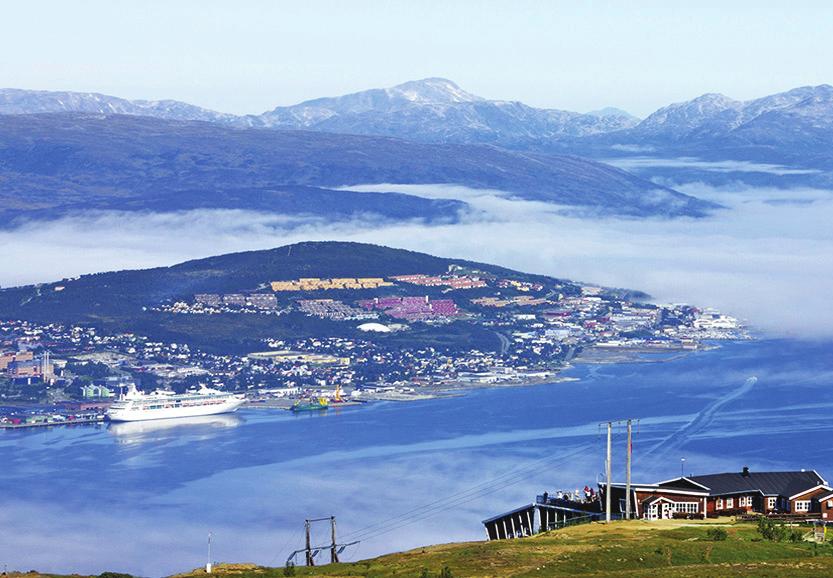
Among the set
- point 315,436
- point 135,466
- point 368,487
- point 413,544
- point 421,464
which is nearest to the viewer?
point 413,544

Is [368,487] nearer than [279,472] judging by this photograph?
Yes

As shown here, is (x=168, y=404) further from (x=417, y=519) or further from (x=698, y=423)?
(x=417, y=519)

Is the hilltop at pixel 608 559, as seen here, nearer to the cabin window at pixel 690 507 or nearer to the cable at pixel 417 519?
the cabin window at pixel 690 507

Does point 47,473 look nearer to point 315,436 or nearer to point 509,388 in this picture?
point 315,436

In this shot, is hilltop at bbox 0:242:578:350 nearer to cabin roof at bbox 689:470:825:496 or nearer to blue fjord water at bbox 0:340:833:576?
blue fjord water at bbox 0:340:833:576

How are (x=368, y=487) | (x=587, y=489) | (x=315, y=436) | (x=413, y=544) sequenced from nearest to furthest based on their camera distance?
(x=587, y=489), (x=413, y=544), (x=368, y=487), (x=315, y=436)

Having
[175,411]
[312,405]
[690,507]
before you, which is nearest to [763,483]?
[690,507]

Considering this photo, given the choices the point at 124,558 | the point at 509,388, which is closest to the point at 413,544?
the point at 124,558
